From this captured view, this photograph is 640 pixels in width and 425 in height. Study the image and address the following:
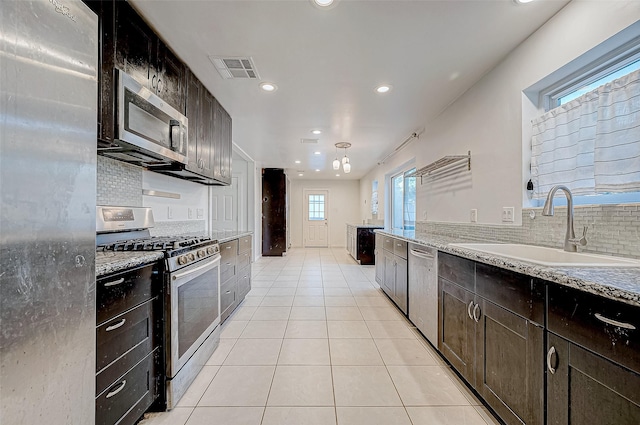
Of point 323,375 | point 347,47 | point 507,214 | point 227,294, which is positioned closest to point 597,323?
point 507,214

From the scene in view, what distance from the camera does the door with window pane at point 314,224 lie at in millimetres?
9414

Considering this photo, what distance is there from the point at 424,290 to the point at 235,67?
2.55 m

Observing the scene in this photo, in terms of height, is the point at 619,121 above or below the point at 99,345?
above

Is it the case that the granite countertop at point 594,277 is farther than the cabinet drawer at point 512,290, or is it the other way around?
the cabinet drawer at point 512,290

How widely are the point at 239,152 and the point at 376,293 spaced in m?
3.67

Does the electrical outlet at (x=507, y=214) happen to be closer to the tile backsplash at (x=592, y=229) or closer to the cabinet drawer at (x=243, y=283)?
the tile backsplash at (x=592, y=229)

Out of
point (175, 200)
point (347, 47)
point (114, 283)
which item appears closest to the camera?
point (114, 283)

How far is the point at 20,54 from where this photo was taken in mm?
725

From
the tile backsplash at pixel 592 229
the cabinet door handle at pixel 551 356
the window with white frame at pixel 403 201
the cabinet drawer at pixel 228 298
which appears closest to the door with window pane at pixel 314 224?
the window with white frame at pixel 403 201

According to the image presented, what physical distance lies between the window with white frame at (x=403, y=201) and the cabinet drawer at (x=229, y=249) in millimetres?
3010

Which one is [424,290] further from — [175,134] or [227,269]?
[175,134]

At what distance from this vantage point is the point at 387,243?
3.56 m

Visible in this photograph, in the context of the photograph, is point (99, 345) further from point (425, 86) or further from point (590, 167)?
point (425, 86)

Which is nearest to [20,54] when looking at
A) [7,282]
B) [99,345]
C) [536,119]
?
[7,282]
